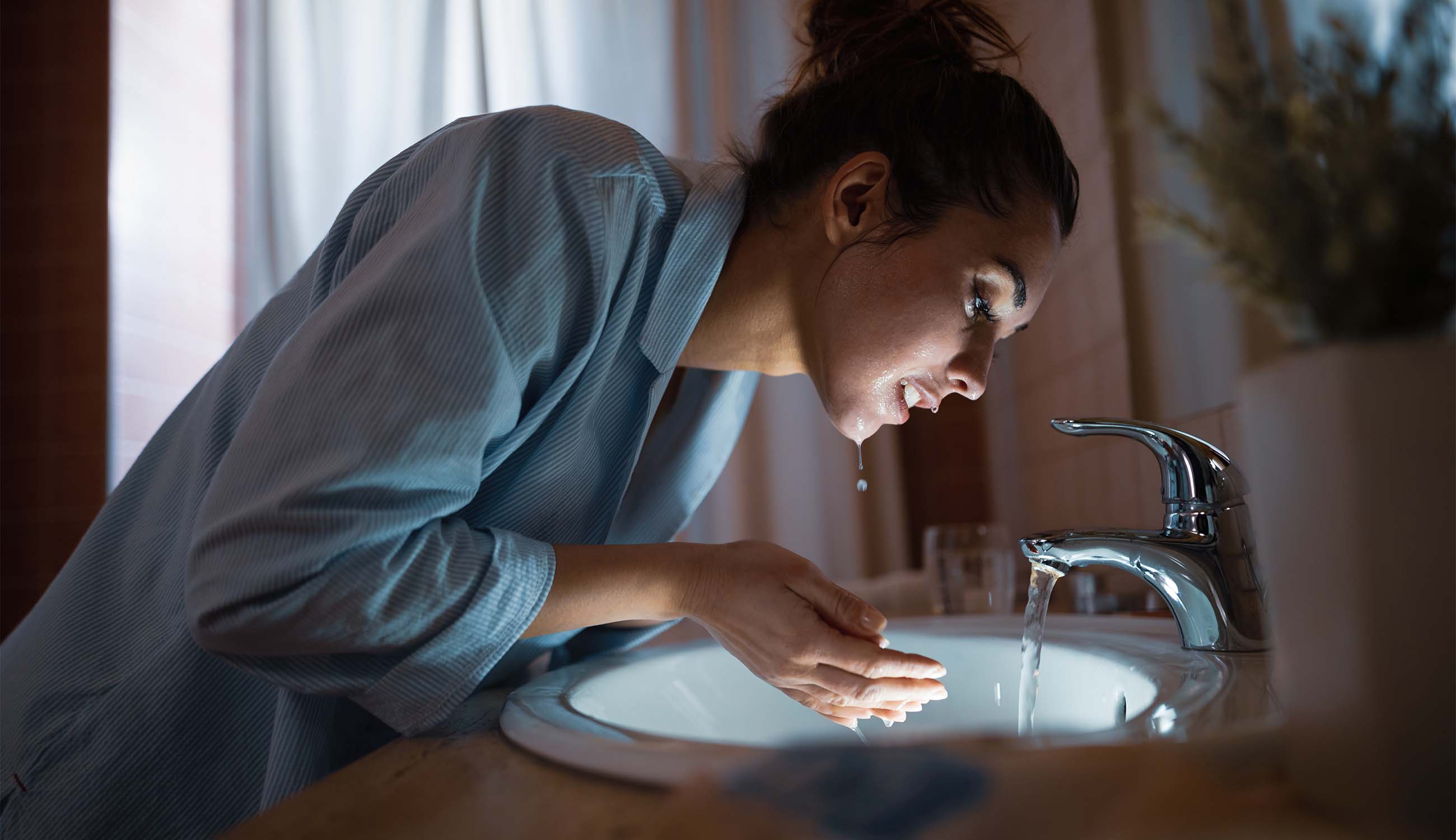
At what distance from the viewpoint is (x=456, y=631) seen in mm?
476

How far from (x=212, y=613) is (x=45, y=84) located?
7.01 ft

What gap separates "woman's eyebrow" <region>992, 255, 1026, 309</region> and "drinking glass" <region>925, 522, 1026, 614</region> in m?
0.35

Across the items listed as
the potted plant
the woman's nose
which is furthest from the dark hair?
the potted plant

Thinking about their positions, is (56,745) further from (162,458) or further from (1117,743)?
(1117,743)

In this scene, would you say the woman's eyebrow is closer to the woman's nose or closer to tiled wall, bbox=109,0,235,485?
the woman's nose

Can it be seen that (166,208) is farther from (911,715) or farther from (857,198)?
(911,715)

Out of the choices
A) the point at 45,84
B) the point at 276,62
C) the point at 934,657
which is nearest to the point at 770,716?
the point at 934,657


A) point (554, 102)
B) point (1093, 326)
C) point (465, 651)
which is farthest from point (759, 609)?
point (554, 102)

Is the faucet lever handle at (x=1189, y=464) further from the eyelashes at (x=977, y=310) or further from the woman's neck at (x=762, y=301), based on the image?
the woman's neck at (x=762, y=301)

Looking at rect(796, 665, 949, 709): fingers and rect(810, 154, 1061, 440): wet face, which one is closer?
rect(796, 665, 949, 709): fingers

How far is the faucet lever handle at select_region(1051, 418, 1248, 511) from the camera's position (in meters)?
0.62

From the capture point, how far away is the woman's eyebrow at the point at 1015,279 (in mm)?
737

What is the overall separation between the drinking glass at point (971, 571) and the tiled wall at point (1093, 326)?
0.38 ft

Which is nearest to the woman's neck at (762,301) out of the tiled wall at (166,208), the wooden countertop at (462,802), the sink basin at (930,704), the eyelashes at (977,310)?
the eyelashes at (977,310)
